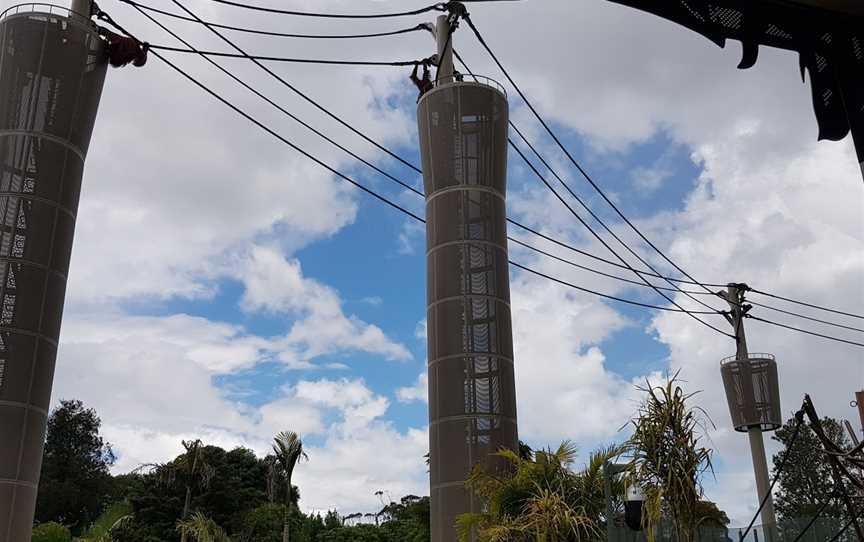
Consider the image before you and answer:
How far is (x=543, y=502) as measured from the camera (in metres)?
11.1

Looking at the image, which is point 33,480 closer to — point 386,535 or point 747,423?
point 747,423

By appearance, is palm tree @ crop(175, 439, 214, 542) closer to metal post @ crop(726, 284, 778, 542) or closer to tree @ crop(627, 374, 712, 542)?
metal post @ crop(726, 284, 778, 542)

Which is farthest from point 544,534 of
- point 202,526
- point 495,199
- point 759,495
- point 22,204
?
point 202,526

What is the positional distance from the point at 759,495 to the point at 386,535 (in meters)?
20.4

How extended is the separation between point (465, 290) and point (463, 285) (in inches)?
4.4

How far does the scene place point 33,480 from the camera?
43.1 ft

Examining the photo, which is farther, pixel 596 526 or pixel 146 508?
pixel 146 508

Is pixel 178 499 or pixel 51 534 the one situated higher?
pixel 178 499

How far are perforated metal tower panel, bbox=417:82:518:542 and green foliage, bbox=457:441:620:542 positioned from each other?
1307 millimetres

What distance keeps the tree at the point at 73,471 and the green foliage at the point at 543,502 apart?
3683 cm

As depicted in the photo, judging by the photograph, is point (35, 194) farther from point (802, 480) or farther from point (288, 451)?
point (802, 480)

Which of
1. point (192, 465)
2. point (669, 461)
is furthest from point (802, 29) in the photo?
point (192, 465)

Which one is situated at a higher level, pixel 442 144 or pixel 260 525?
pixel 442 144

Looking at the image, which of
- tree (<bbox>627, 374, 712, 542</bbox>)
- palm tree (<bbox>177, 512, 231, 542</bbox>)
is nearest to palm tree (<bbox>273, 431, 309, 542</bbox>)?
palm tree (<bbox>177, 512, 231, 542</bbox>)
